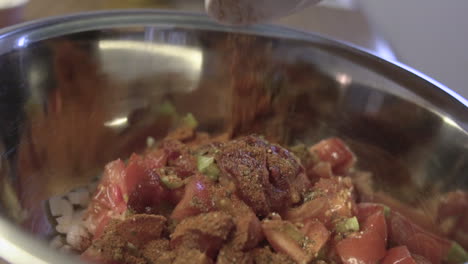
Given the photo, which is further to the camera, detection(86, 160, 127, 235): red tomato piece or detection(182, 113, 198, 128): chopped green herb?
detection(182, 113, 198, 128): chopped green herb

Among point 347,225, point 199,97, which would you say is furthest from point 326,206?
point 199,97

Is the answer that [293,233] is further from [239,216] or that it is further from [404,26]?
[404,26]

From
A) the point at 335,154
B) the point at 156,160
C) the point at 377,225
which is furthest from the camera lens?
the point at 335,154

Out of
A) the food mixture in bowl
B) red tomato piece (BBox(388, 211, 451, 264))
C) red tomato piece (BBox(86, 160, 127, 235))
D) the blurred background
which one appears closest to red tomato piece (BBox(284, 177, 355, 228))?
the food mixture in bowl

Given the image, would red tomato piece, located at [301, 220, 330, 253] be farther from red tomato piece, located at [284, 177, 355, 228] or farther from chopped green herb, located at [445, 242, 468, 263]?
chopped green herb, located at [445, 242, 468, 263]

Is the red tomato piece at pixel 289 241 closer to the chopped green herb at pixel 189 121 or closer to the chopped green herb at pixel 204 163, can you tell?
the chopped green herb at pixel 204 163

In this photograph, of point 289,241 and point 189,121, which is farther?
point 189,121

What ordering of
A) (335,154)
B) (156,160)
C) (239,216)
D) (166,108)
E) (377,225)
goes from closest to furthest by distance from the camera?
1. (239,216)
2. (377,225)
3. (156,160)
4. (335,154)
5. (166,108)

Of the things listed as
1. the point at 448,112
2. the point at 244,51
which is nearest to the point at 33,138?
the point at 244,51
